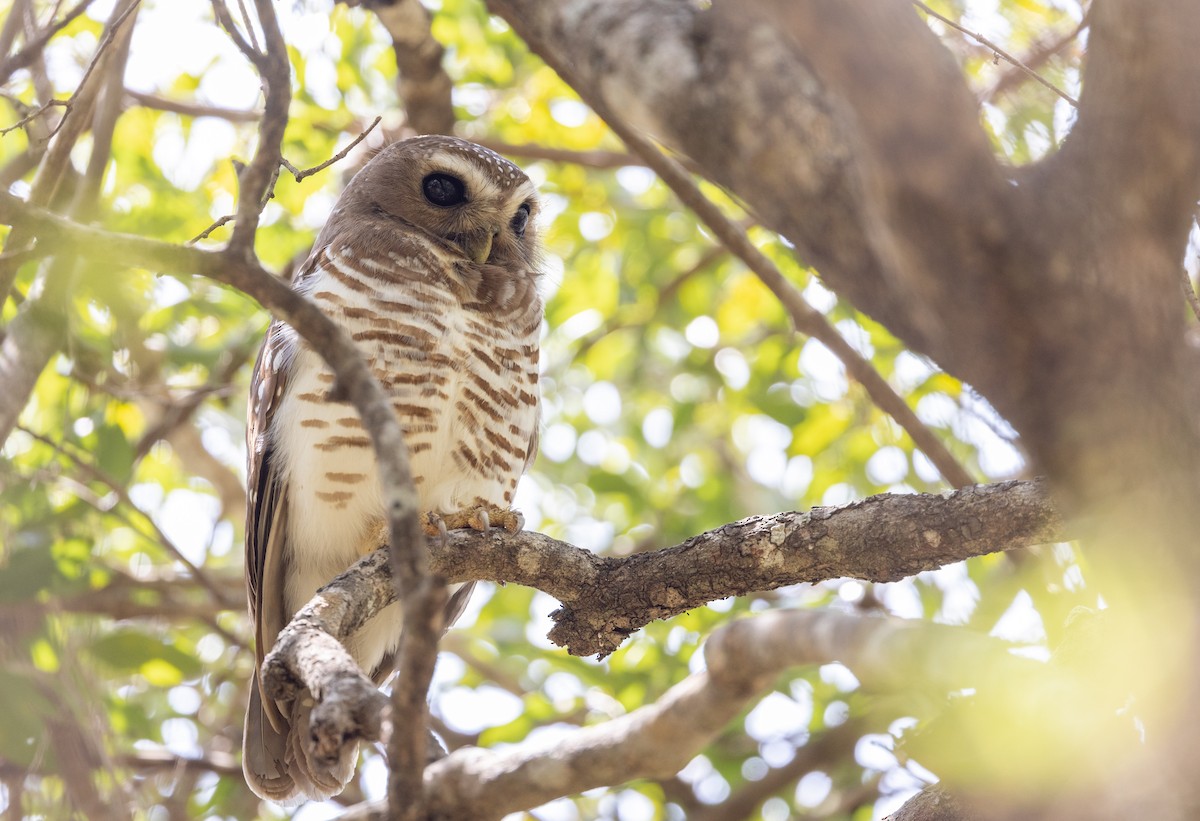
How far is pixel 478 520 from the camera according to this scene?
3000 millimetres

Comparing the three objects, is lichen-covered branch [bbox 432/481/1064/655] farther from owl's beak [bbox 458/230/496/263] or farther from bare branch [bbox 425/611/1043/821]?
owl's beak [bbox 458/230/496/263]

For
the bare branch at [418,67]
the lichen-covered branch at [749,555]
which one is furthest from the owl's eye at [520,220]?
the lichen-covered branch at [749,555]

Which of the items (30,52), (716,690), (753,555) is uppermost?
(30,52)

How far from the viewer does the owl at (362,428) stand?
3354 mm

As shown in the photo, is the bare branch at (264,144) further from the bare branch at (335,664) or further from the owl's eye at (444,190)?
the owl's eye at (444,190)

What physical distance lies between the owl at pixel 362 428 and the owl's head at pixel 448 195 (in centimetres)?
12

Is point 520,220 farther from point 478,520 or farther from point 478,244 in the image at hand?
point 478,520

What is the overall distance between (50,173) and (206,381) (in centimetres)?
182

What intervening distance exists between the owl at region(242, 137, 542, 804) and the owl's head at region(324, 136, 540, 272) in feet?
0.39

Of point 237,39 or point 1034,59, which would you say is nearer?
point 237,39

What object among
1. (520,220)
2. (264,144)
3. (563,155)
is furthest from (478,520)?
(563,155)

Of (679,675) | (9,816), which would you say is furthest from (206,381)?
(9,816)

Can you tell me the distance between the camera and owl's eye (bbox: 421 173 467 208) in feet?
13.4

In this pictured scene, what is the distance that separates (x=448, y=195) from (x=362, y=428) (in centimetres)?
109
